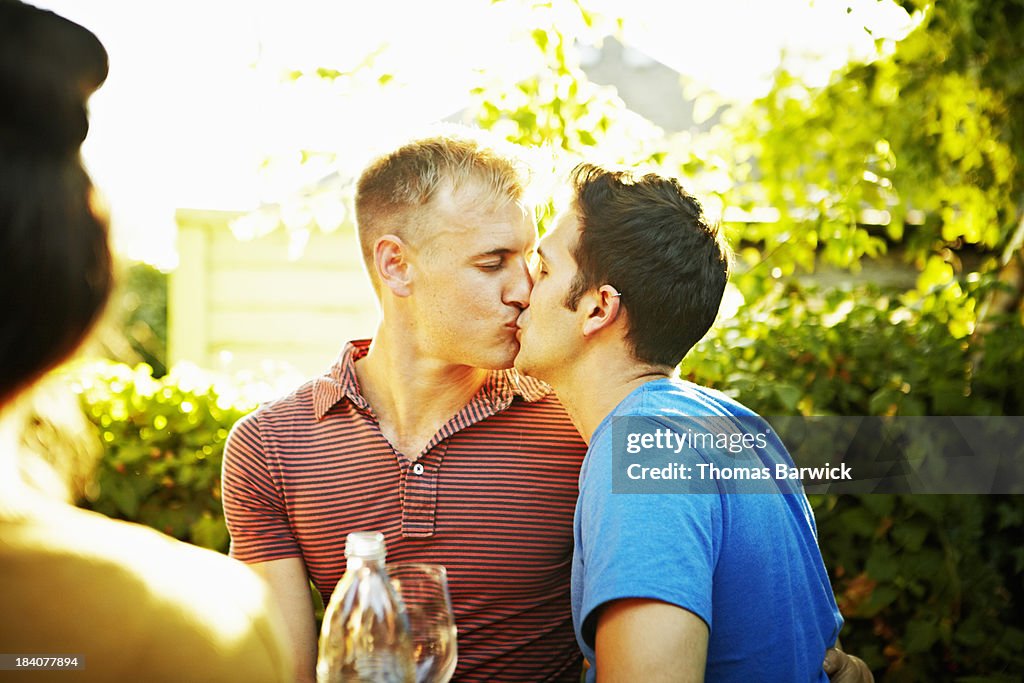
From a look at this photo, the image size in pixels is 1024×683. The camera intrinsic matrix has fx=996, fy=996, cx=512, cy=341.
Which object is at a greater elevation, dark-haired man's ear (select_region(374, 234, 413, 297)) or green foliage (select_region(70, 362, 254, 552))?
dark-haired man's ear (select_region(374, 234, 413, 297))

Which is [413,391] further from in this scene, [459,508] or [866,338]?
[866,338]

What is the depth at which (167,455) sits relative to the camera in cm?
312

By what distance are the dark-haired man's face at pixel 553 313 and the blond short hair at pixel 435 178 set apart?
29 cm

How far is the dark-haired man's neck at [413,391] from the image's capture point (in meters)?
2.42

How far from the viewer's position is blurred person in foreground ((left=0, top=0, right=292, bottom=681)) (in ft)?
3.13

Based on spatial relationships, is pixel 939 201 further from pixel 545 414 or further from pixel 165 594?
pixel 165 594

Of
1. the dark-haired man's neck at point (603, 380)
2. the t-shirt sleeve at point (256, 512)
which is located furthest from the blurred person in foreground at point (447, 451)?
the dark-haired man's neck at point (603, 380)

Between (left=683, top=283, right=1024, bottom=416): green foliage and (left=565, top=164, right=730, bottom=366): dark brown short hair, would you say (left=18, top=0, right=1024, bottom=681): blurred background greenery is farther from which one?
(left=565, top=164, right=730, bottom=366): dark brown short hair

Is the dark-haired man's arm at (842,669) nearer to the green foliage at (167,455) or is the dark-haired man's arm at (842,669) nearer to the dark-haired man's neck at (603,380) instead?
the dark-haired man's neck at (603,380)

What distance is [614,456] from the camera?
1.73 metres

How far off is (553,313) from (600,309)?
117mm

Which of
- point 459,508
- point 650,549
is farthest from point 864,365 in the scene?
point 650,549

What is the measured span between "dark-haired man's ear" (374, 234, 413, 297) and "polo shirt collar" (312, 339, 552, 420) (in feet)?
0.77

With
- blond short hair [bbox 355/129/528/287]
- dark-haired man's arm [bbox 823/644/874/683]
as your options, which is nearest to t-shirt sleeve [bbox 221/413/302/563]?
blond short hair [bbox 355/129/528/287]
